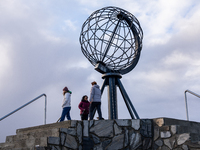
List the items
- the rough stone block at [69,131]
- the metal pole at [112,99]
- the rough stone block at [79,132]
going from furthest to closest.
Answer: the metal pole at [112,99]
the rough stone block at [79,132]
the rough stone block at [69,131]

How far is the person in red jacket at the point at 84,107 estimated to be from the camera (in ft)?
27.2

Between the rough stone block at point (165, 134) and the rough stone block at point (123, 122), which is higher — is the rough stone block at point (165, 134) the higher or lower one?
the lower one

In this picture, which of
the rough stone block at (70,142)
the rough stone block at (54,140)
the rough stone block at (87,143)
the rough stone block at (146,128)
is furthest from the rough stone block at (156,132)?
the rough stone block at (54,140)

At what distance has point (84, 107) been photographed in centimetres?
832

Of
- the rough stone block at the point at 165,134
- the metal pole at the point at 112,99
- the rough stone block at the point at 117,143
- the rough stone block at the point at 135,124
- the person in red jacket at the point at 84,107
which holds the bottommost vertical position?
the rough stone block at the point at 117,143

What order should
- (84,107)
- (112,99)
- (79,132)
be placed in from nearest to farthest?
1. (79,132)
2. (84,107)
3. (112,99)

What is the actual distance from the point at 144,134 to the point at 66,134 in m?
1.98

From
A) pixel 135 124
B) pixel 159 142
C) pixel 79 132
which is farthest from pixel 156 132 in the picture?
pixel 79 132

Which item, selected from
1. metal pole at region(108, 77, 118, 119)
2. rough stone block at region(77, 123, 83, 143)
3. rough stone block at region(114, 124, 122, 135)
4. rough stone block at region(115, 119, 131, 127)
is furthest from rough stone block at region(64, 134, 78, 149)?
metal pole at region(108, 77, 118, 119)

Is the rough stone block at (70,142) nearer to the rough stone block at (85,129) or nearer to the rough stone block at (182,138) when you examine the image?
the rough stone block at (85,129)

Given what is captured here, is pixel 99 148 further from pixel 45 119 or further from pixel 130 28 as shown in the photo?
pixel 130 28

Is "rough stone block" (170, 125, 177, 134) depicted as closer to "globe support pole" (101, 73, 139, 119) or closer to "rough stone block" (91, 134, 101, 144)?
"rough stone block" (91, 134, 101, 144)

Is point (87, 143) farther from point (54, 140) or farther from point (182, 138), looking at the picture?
point (182, 138)

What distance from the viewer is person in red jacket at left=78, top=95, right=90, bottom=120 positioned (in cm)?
830
